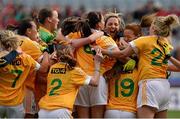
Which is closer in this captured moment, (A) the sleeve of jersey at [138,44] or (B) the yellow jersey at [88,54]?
(A) the sleeve of jersey at [138,44]

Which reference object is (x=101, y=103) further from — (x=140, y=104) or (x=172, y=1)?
(x=172, y=1)

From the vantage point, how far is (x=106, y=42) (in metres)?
8.61

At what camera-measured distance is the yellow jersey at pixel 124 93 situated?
870cm

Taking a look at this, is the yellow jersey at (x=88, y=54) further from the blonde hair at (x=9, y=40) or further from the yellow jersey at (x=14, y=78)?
the blonde hair at (x=9, y=40)

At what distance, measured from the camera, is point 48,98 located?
830 centimetres

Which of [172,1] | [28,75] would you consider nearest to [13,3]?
[172,1]

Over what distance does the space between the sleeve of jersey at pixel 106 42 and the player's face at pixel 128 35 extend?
1.37ft

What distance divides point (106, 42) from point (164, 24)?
785mm

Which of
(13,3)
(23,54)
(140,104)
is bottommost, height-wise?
(140,104)

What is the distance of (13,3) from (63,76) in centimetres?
1316

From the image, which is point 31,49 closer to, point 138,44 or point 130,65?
point 130,65

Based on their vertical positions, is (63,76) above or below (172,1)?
below

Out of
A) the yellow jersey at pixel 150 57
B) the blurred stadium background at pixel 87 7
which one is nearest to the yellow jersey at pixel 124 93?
the yellow jersey at pixel 150 57

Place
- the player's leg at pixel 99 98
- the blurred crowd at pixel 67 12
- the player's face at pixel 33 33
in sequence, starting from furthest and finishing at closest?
the blurred crowd at pixel 67 12 < the player's face at pixel 33 33 < the player's leg at pixel 99 98
